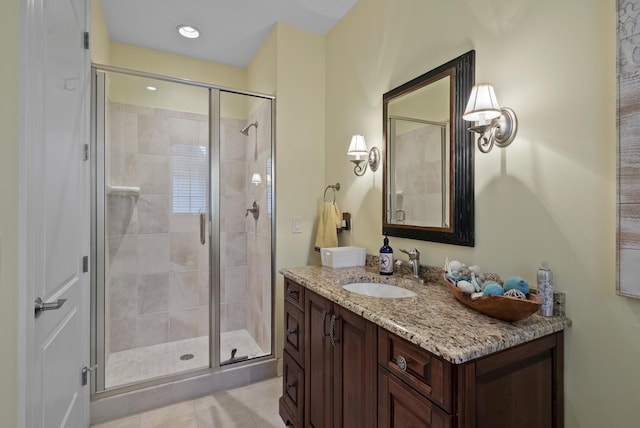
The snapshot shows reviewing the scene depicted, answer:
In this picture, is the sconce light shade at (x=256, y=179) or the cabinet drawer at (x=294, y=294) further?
the sconce light shade at (x=256, y=179)

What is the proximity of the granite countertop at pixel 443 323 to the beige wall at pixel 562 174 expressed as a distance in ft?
0.50

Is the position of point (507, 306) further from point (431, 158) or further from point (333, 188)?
point (333, 188)

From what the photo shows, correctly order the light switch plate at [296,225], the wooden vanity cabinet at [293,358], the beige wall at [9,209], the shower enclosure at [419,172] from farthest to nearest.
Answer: the light switch plate at [296,225] → the wooden vanity cabinet at [293,358] → the shower enclosure at [419,172] → the beige wall at [9,209]

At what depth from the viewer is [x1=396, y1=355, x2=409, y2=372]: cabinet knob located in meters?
1.04

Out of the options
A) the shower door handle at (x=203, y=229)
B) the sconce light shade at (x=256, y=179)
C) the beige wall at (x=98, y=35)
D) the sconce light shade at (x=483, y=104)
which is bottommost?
the shower door handle at (x=203, y=229)

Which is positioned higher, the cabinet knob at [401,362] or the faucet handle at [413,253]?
the faucet handle at [413,253]

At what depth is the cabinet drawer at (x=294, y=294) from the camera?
175 cm

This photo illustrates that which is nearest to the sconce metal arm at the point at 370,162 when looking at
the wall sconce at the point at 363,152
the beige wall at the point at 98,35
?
the wall sconce at the point at 363,152

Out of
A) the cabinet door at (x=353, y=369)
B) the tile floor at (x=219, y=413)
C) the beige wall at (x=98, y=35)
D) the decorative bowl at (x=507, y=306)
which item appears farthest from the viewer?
the beige wall at (x=98, y=35)

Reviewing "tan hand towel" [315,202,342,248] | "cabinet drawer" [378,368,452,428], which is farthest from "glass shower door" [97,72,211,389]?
"cabinet drawer" [378,368,452,428]

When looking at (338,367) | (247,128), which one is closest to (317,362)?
(338,367)

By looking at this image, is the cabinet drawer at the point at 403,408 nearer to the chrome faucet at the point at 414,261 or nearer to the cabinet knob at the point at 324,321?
the cabinet knob at the point at 324,321

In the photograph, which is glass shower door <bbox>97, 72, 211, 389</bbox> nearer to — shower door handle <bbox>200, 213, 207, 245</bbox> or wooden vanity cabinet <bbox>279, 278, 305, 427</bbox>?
shower door handle <bbox>200, 213, 207, 245</bbox>

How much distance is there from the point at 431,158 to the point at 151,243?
2291mm
